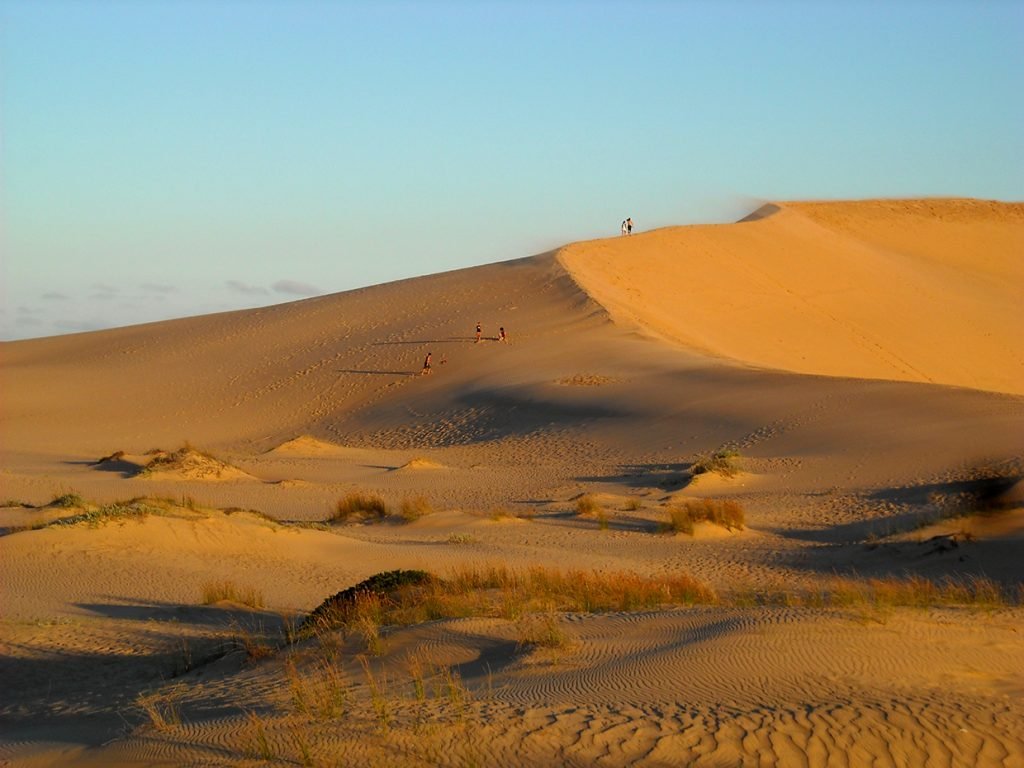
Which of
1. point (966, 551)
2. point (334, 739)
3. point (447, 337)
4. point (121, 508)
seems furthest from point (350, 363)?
point (334, 739)

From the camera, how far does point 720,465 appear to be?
24203 millimetres

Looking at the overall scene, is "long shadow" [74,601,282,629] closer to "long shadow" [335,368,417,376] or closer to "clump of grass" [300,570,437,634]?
"clump of grass" [300,570,437,634]

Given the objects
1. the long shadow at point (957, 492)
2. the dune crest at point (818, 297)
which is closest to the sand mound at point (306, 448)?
the dune crest at point (818, 297)

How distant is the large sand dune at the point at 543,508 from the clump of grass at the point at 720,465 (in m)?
0.39

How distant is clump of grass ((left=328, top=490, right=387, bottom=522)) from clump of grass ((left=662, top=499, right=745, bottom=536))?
5089mm

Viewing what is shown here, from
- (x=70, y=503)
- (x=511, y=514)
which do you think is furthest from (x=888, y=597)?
(x=70, y=503)

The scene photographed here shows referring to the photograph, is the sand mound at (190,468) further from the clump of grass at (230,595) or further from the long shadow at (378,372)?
the long shadow at (378,372)

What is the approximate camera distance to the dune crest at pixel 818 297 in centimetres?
4647

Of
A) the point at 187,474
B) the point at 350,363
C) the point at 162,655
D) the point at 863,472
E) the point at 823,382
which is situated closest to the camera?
the point at 162,655

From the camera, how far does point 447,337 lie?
4516 cm

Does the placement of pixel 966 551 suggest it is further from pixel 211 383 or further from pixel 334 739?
pixel 211 383

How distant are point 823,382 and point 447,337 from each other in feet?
55.9

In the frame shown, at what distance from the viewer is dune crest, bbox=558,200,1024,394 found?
46469 mm

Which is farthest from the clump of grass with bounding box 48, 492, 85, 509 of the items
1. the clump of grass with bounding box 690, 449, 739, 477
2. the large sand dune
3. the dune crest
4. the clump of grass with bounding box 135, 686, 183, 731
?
the dune crest
